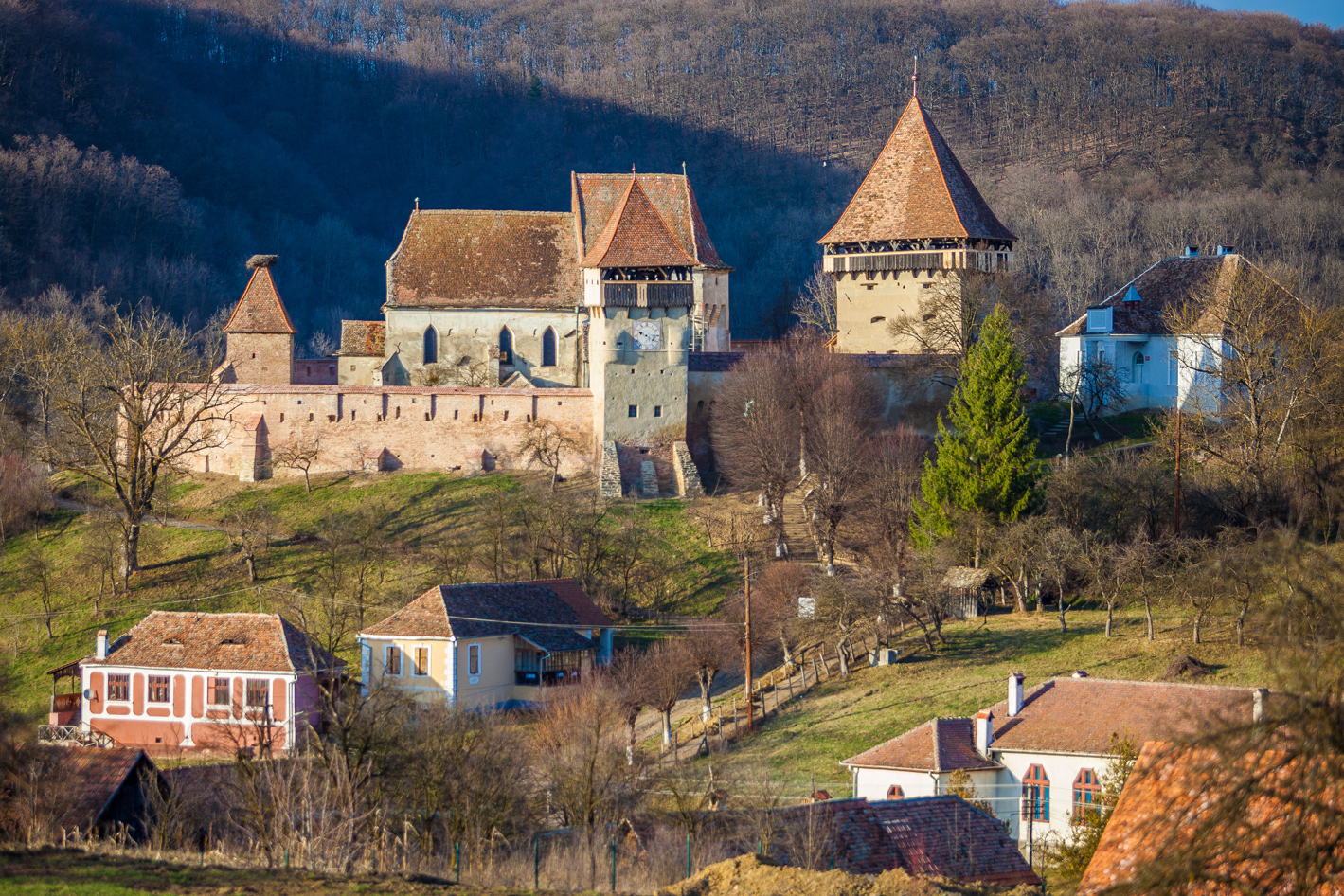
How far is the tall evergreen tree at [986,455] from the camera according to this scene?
3800cm

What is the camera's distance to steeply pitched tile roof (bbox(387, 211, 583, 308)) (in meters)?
51.1

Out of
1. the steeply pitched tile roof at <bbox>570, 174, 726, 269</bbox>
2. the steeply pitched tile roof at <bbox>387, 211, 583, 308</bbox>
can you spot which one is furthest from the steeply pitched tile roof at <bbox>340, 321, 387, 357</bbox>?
the steeply pitched tile roof at <bbox>570, 174, 726, 269</bbox>

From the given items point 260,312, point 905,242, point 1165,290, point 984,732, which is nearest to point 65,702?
point 260,312

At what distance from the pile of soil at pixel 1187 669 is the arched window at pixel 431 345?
28367mm

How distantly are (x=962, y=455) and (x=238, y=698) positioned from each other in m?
18.4

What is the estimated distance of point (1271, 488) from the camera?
36.6m

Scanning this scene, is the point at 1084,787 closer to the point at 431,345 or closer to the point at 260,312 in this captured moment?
the point at 431,345

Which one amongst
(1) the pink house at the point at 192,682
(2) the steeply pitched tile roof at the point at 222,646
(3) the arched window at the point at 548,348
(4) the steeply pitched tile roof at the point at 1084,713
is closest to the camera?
(4) the steeply pitched tile roof at the point at 1084,713

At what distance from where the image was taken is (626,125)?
Answer: 125 metres

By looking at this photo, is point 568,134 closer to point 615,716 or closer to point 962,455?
point 962,455

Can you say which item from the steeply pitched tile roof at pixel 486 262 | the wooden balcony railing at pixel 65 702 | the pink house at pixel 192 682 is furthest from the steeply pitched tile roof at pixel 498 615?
the steeply pitched tile roof at pixel 486 262

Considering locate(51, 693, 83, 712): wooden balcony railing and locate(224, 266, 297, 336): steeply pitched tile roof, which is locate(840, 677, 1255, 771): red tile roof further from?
locate(224, 266, 297, 336): steeply pitched tile roof

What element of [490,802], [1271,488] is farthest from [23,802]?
[1271,488]

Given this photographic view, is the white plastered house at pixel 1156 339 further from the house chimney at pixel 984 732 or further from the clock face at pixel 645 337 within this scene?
the house chimney at pixel 984 732
